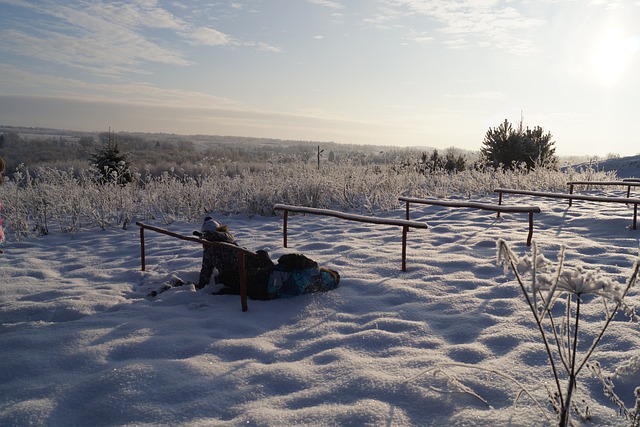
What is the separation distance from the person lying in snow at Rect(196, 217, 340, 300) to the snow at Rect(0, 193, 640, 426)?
4.4 inches

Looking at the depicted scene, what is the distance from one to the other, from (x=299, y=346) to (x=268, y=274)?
1093 mm

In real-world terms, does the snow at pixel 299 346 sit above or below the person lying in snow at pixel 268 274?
below

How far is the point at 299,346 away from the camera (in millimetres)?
3357

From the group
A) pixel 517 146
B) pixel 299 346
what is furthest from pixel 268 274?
pixel 517 146

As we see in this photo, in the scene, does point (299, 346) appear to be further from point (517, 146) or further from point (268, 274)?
point (517, 146)

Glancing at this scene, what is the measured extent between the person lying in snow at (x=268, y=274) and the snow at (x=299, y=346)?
11 centimetres

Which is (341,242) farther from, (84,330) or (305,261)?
(84,330)

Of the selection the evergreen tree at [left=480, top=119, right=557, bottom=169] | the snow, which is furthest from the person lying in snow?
the evergreen tree at [left=480, top=119, right=557, bottom=169]

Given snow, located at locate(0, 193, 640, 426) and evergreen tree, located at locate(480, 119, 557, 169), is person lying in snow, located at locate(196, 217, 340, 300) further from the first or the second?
evergreen tree, located at locate(480, 119, 557, 169)

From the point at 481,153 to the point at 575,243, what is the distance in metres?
14.5

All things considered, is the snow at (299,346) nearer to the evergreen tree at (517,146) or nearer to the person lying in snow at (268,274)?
the person lying in snow at (268,274)

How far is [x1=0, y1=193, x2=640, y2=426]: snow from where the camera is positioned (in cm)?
251

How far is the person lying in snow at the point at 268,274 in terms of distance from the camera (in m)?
4.31

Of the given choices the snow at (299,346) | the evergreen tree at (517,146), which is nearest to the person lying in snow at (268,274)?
the snow at (299,346)
